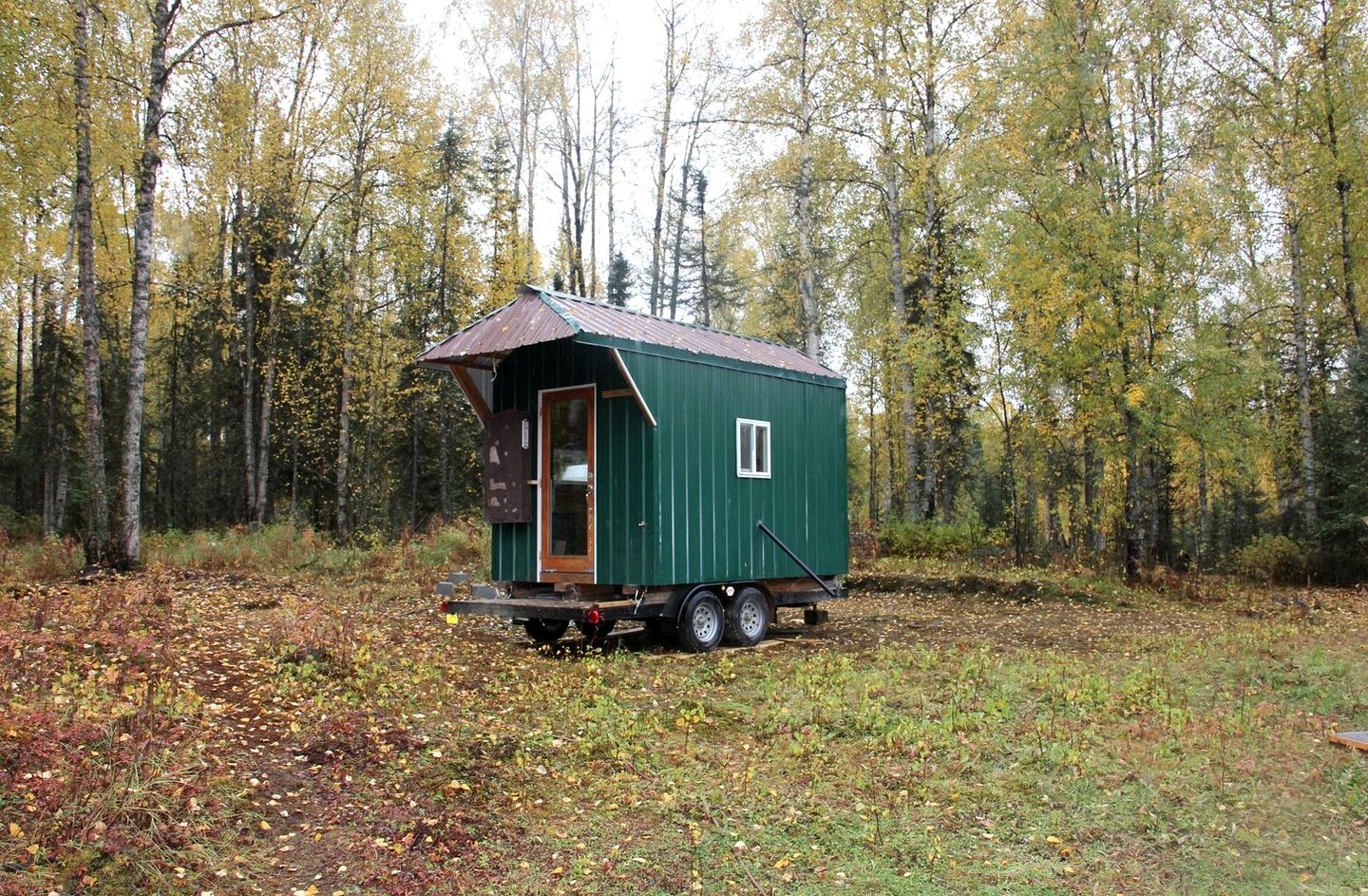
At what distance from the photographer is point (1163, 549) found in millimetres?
16906

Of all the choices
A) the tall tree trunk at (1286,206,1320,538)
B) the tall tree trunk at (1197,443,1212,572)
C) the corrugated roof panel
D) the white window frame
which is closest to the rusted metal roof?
the corrugated roof panel

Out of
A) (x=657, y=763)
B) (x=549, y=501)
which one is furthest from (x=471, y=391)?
(x=657, y=763)

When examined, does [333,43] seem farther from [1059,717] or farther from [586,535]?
[1059,717]

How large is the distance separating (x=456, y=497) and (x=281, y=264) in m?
8.16

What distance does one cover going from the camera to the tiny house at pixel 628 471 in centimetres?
910

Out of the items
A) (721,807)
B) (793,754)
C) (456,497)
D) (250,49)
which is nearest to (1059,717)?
(793,754)

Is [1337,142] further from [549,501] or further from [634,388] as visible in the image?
[549,501]

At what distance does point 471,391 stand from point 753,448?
3.29 meters

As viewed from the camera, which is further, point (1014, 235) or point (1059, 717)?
point (1014, 235)

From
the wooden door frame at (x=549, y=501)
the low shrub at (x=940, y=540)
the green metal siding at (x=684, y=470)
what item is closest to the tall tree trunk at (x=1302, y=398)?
the low shrub at (x=940, y=540)

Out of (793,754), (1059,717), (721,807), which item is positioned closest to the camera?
(721,807)

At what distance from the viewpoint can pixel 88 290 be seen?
39.4ft

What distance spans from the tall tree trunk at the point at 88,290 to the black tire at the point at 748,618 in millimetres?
8080

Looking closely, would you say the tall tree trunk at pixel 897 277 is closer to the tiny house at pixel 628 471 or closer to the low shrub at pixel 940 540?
the low shrub at pixel 940 540
